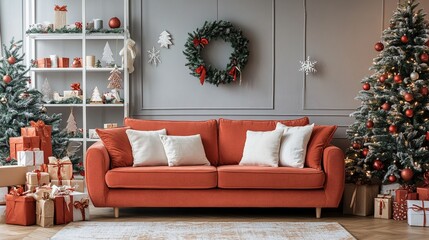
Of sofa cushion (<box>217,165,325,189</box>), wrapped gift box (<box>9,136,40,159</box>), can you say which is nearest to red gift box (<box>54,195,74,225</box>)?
wrapped gift box (<box>9,136,40,159</box>)

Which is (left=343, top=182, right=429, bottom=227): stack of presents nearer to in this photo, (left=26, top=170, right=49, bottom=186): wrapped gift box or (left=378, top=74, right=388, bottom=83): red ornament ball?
(left=378, top=74, right=388, bottom=83): red ornament ball

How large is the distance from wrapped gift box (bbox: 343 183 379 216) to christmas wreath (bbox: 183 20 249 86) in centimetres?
178

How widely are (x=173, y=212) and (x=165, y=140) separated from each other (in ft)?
2.21

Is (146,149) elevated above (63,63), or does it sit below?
below

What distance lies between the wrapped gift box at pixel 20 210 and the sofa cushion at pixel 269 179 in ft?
5.22

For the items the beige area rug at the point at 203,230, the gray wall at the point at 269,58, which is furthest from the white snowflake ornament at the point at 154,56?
the beige area rug at the point at 203,230

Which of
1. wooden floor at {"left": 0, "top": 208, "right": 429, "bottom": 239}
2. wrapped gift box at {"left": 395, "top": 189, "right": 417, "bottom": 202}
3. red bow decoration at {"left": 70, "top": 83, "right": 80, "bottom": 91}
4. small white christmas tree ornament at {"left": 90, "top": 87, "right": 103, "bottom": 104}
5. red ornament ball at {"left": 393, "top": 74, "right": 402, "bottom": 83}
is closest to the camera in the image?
wooden floor at {"left": 0, "top": 208, "right": 429, "bottom": 239}

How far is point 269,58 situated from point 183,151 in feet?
5.62

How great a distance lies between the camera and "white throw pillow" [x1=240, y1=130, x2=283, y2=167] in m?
5.80

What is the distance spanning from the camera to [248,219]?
5.61m

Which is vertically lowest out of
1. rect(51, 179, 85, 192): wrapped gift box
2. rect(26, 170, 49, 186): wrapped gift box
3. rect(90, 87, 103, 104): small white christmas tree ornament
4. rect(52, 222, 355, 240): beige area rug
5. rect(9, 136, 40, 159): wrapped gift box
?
rect(52, 222, 355, 240): beige area rug

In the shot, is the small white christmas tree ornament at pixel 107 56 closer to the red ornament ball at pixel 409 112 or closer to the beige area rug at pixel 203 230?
the beige area rug at pixel 203 230

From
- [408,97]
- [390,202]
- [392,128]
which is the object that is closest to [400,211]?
[390,202]

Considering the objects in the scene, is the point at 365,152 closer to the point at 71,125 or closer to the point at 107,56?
the point at 107,56
